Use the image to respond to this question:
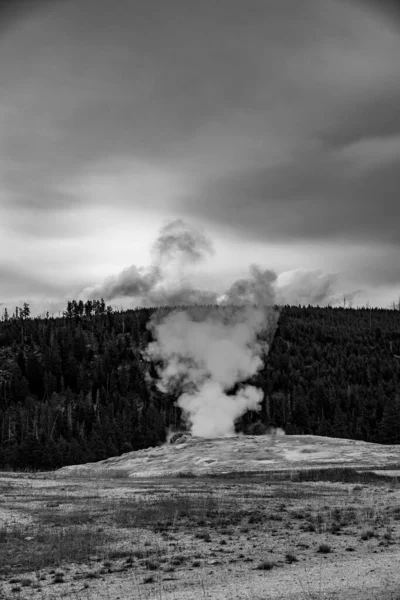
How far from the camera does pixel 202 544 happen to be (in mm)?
23141

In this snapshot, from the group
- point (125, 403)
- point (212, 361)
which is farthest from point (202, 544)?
point (125, 403)

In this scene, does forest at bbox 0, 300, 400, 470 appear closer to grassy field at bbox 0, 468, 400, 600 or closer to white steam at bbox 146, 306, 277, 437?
white steam at bbox 146, 306, 277, 437

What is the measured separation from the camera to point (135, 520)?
28.8 metres

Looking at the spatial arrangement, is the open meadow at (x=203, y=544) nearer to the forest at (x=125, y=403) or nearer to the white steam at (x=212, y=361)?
the white steam at (x=212, y=361)

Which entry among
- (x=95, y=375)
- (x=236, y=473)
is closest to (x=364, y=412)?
(x=95, y=375)

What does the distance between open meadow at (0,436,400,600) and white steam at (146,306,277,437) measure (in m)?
59.3

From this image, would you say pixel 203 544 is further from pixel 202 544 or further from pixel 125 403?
pixel 125 403

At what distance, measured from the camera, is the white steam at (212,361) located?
10281 centimetres

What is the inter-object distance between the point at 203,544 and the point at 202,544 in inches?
1.5

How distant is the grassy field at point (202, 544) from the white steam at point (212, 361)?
6056cm

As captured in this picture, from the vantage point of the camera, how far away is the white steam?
102812 mm

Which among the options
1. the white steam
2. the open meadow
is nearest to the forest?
the white steam

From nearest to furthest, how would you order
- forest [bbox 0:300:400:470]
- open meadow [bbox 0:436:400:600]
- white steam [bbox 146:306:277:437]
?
open meadow [bbox 0:436:400:600]
white steam [bbox 146:306:277:437]
forest [bbox 0:300:400:470]

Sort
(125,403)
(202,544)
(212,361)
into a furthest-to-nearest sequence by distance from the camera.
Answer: (125,403) < (212,361) < (202,544)
